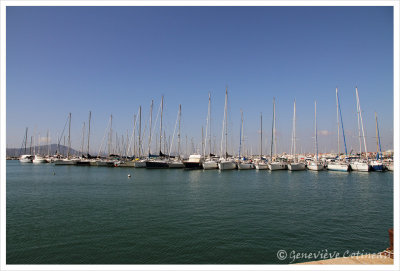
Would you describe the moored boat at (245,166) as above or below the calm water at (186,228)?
above

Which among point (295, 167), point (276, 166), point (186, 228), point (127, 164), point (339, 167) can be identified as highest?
point (339, 167)

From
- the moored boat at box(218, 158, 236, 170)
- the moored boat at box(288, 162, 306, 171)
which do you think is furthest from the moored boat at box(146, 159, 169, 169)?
the moored boat at box(288, 162, 306, 171)

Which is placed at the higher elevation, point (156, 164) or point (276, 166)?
point (156, 164)

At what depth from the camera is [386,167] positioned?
6000 cm

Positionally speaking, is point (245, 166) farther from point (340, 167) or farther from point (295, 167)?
point (340, 167)

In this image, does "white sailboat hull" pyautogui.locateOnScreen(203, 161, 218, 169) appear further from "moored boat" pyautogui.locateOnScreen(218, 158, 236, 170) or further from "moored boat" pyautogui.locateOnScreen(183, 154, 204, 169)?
"moored boat" pyautogui.locateOnScreen(183, 154, 204, 169)

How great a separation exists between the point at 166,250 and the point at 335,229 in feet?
37.2

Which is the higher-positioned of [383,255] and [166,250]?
[383,255]

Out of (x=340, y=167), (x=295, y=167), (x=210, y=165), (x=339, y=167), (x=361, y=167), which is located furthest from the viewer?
(x=210, y=165)

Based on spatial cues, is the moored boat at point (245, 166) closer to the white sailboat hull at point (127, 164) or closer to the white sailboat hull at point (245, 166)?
the white sailboat hull at point (245, 166)

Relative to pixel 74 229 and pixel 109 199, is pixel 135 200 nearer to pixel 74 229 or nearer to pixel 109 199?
pixel 109 199

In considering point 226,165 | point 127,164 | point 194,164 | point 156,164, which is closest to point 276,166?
point 226,165

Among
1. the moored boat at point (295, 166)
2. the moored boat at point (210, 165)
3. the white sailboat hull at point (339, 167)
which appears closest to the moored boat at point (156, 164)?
the moored boat at point (210, 165)

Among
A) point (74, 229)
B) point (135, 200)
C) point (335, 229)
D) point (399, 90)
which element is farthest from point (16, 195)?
point (399, 90)
